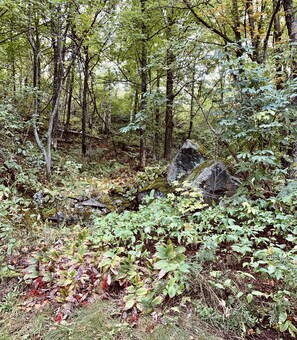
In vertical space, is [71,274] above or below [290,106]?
Answer: below

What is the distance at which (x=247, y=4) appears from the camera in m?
4.61

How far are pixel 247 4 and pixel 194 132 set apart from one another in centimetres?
635

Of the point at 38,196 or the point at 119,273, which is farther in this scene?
the point at 38,196

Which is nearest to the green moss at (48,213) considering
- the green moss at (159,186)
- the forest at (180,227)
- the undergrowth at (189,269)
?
the forest at (180,227)

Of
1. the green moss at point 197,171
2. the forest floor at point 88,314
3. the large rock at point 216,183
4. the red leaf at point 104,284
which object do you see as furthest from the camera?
the green moss at point 197,171

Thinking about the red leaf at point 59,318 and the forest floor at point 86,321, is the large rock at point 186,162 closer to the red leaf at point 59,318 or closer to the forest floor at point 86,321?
the forest floor at point 86,321

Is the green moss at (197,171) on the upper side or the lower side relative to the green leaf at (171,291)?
upper

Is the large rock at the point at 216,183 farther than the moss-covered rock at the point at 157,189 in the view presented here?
No

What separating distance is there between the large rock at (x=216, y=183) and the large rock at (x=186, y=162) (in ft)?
2.53

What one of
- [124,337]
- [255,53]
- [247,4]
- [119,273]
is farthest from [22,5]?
[124,337]

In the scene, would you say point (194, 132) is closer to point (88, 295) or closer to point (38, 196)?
point (38, 196)

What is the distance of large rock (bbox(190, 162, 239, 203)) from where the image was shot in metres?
4.09

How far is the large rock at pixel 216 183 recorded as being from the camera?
13.4 ft

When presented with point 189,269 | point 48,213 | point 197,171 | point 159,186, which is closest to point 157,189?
point 159,186
